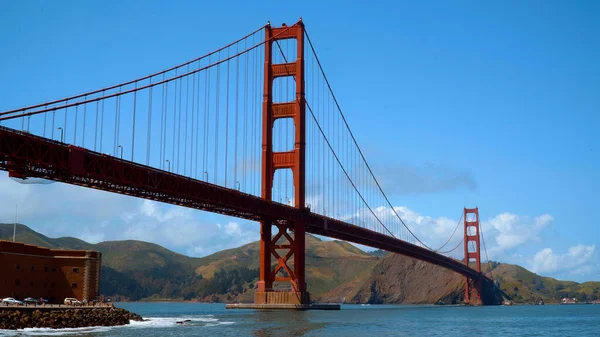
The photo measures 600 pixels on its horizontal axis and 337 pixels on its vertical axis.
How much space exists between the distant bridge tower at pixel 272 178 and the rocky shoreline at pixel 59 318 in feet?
73.7

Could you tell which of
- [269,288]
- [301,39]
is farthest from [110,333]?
[301,39]

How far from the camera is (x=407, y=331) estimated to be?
2056 inches

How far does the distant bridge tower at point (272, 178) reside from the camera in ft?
236

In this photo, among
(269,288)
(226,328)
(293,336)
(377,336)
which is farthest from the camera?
(269,288)

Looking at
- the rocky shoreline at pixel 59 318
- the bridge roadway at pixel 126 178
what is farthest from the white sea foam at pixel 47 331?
the bridge roadway at pixel 126 178

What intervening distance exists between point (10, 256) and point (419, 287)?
513 feet

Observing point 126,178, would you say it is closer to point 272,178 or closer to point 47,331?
point 47,331

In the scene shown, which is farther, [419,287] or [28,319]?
[419,287]

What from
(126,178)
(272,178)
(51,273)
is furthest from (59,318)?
(272,178)

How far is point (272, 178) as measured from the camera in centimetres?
7312

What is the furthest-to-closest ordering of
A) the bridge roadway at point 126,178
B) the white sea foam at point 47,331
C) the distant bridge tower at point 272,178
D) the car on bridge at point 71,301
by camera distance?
the distant bridge tower at point 272,178 < the car on bridge at point 71,301 < the bridge roadway at point 126,178 < the white sea foam at point 47,331

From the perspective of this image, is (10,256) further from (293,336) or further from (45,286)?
(293,336)

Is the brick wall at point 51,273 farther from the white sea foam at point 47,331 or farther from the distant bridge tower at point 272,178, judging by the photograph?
the distant bridge tower at point 272,178

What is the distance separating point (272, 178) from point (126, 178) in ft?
80.8
